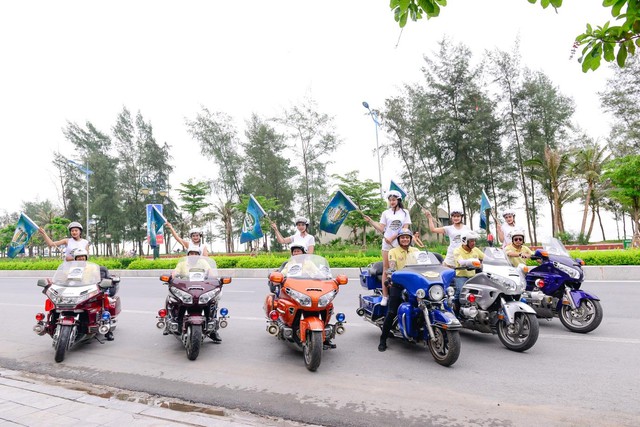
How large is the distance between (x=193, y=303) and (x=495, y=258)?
13.1 ft

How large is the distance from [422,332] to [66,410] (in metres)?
3.67

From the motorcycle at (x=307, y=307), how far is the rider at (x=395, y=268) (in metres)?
0.64

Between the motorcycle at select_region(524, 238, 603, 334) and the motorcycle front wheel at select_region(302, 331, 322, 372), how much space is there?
3.38 meters

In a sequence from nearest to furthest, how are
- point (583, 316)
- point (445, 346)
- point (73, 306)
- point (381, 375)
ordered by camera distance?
1. point (381, 375)
2. point (445, 346)
3. point (73, 306)
4. point (583, 316)

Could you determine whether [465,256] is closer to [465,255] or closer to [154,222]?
[465,255]

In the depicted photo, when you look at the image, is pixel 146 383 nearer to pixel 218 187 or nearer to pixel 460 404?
pixel 460 404

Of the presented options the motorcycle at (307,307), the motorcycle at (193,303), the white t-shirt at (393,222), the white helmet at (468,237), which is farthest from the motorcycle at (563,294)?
the motorcycle at (193,303)

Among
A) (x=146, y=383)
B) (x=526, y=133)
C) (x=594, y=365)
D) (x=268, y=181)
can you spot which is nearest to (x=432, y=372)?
(x=594, y=365)

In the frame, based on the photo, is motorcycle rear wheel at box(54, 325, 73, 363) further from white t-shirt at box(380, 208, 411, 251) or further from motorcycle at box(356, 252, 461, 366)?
white t-shirt at box(380, 208, 411, 251)

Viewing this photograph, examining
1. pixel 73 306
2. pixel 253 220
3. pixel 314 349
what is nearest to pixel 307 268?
pixel 314 349

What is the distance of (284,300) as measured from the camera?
495cm

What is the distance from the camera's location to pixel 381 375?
4406mm

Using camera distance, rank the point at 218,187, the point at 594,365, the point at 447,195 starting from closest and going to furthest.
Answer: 1. the point at 594,365
2. the point at 447,195
3. the point at 218,187

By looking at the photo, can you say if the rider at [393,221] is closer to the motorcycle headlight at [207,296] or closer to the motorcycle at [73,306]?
the motorcycle headlight at [207,296]
